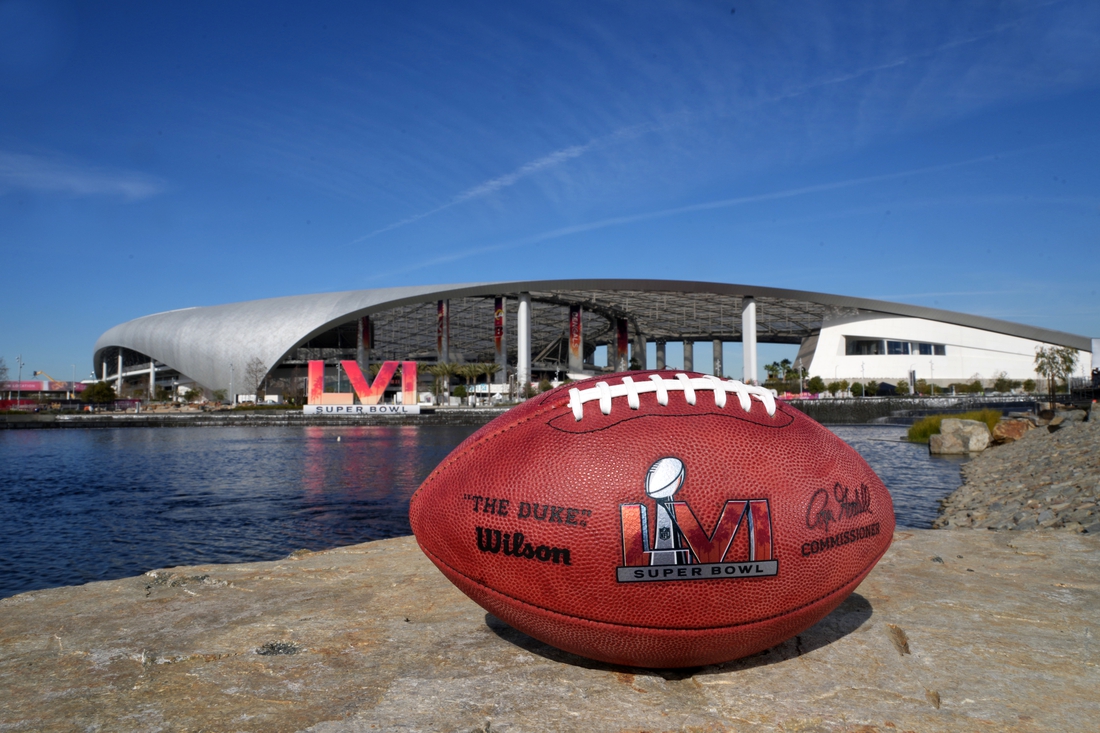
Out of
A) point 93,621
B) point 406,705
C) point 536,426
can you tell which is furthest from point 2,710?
point 536,426

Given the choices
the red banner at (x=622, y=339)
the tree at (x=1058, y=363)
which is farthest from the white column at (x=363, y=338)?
the tree at (x=1058, y=363)

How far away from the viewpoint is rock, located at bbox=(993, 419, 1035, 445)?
22.6 metres

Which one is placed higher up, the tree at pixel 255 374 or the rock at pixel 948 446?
the tree at pixel 255 374

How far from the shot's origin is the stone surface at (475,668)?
267 centimetres

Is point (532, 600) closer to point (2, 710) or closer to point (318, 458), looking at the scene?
point (2, 710)

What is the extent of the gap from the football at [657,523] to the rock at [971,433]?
938 inches

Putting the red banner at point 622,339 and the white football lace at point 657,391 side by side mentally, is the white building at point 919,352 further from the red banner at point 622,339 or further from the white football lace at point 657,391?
the white football lace at point 657,391

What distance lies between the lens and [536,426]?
3297mm

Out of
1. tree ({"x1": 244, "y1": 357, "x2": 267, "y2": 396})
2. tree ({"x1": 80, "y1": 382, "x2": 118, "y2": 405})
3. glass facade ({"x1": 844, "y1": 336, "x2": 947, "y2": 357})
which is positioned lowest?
tree ({"x1": 80, "y1": 382, "x2": 118, "y2": 405})

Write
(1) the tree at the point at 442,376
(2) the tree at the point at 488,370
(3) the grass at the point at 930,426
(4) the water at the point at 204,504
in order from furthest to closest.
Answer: (2) the tree at the point at 488,370 < (1) the tree at the point at 442,376 < (3) the grass at the point at 930,426 < (4) the water at the point at 204,504
